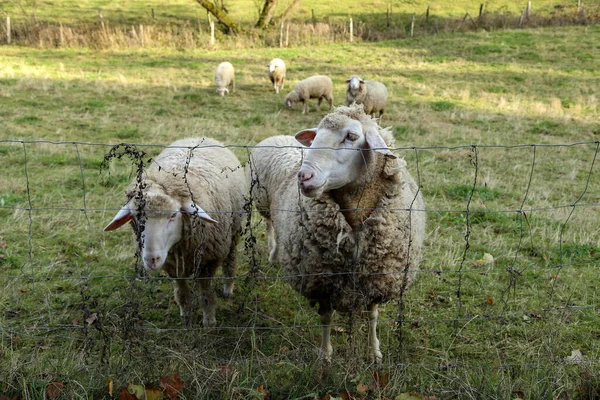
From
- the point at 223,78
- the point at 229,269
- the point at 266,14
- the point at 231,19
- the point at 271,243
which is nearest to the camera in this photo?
the point at 229,269

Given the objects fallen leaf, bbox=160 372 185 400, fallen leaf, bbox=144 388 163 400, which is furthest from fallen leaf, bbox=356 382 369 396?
fallen leaf, bbox=144 388 163 400

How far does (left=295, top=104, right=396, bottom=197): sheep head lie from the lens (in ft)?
10.4

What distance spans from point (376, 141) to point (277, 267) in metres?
2.46

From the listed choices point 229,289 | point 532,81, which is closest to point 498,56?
point 532,81

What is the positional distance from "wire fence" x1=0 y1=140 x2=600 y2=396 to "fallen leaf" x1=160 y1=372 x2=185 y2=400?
0.59ft

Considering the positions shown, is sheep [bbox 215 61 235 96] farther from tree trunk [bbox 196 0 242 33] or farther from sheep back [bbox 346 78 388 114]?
tree trunk [bbox 196 0 242 33]

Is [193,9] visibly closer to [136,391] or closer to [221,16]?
[221,16]

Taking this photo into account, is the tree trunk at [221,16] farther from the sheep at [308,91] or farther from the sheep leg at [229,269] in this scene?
the sheep leg at [229,269]

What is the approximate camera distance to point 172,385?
112 inches

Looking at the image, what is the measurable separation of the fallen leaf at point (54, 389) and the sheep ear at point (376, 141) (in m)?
2.26

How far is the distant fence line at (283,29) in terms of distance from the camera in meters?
21.6

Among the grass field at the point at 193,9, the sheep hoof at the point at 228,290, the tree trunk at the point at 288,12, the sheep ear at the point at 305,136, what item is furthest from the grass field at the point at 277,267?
the tree trunk at the point at 288,12

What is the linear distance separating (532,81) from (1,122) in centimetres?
1475

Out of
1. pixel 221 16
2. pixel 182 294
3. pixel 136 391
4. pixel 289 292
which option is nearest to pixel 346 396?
pixel 136 391
